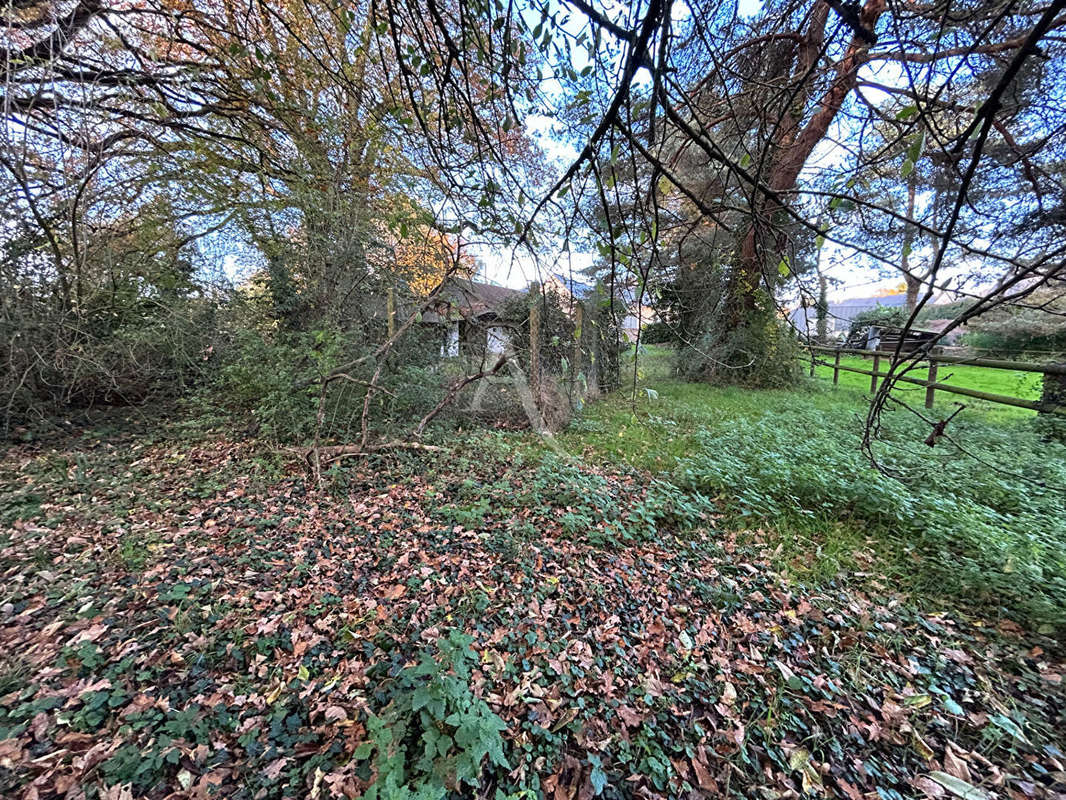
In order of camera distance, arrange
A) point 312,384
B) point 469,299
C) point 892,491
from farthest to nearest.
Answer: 1. point 312,384
2. point 469,299
3. point 892,491

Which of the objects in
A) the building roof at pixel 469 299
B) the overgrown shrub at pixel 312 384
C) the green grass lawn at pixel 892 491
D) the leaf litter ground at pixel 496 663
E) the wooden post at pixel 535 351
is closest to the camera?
the leaf litter ground at pixel 496 663

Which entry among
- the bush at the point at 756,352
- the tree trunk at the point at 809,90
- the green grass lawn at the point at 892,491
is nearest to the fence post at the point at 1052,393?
the green grass lawn at the point at 892,491

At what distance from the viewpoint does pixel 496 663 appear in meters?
1.92

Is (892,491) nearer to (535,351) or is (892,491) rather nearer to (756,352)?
(535,351)

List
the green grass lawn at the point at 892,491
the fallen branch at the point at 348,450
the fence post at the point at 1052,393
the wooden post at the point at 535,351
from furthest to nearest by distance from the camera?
the wooden post at the point at 535,351 → the fence post at the point at 1052,393 → the fallen branch at the point at 348,450 → the green grass lawn at the point at 892,491

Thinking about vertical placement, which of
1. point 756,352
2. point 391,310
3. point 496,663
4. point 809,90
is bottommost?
point 496,663

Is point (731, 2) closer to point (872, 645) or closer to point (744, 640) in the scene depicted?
point (744, 640)

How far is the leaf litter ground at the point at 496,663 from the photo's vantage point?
1.49 m

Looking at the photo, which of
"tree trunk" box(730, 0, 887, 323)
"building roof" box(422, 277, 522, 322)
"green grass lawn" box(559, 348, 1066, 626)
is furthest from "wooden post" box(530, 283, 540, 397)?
"tree trunk" box(730, 0, 887, 323)

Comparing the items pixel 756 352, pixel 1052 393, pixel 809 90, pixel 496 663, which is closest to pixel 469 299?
pixel 809 90

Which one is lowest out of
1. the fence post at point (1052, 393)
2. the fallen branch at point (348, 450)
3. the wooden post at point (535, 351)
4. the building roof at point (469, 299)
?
the fallen branch at point (348, 450)

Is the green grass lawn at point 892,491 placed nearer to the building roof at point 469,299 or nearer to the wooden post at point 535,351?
the wooden post at point 535,351

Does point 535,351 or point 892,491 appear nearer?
point 892,491

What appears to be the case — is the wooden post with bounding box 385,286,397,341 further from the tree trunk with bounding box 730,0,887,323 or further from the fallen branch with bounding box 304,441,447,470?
the tree trunk with bounding box 730,0,887,323
